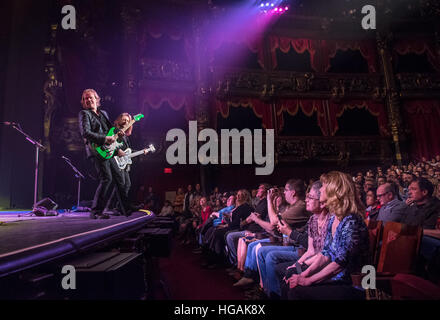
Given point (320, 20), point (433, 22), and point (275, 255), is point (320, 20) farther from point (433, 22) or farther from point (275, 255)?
point (275, 255)

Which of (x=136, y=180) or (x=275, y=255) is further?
(x=136, y=180)

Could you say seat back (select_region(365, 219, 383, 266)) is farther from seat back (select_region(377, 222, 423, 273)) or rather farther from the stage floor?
the stage floor

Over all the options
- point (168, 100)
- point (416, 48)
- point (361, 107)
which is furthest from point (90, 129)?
point (416, 48)

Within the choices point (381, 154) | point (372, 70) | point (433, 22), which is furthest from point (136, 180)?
point (433, 22)

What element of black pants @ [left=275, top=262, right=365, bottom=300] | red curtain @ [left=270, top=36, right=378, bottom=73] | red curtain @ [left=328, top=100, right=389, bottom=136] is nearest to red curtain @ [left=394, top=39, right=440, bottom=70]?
red curtain @ [left=270, top=36, right=378, bottom=73]

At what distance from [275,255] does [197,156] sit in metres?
7.81

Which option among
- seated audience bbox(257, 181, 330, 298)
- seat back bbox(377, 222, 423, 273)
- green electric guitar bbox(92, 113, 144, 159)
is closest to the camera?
seat back bbox(377, 222, 423, 273)

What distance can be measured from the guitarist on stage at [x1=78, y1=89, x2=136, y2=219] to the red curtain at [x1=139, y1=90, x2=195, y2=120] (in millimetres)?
7077

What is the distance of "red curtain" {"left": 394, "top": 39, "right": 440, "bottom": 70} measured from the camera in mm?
12195

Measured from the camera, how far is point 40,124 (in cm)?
521

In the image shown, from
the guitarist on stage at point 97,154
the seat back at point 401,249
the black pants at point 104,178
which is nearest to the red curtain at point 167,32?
the guitarist on stage at point 97,154

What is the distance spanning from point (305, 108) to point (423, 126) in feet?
17.4

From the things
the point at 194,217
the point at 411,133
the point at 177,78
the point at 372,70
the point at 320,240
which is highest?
the point at 372,70

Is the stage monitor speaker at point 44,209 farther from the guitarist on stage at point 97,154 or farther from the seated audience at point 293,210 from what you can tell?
the seated audience at point 293,210
